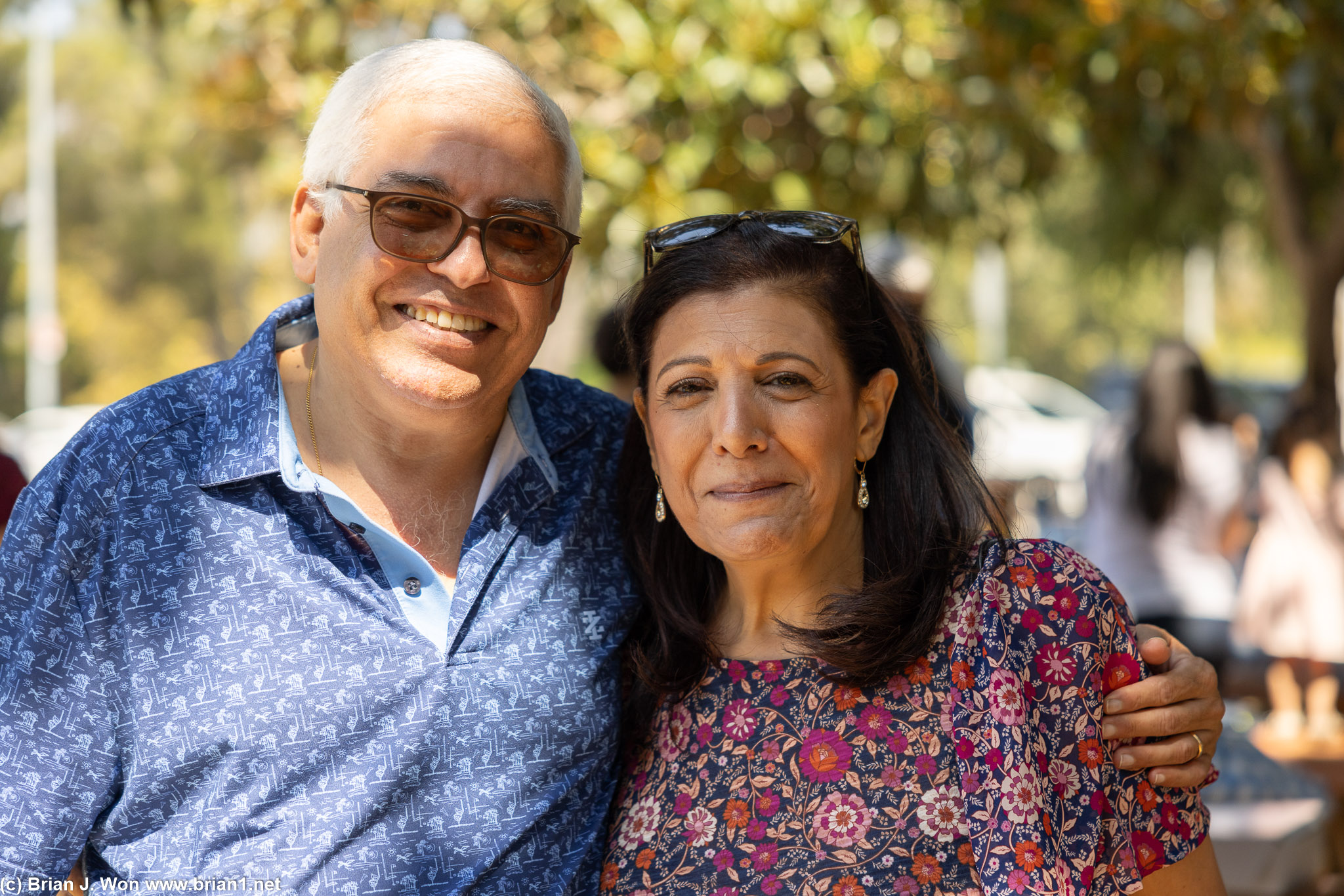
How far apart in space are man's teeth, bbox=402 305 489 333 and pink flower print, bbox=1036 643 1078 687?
43.6 inches

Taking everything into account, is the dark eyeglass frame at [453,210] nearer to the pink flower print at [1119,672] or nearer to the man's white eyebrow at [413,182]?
the man's white eyebrow at [413,182]

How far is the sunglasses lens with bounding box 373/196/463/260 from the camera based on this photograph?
2109 mm

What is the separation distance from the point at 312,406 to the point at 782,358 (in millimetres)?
866

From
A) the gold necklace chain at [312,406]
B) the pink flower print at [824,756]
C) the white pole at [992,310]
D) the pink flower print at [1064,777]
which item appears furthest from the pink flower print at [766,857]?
the white pole at [992,310]

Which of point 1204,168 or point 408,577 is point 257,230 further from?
point 408,577

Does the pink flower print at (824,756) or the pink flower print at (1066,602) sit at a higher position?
the pink flower print at (1066,602)

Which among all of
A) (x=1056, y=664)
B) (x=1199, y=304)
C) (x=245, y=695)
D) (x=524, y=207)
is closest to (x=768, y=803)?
(x=1056, y=664)

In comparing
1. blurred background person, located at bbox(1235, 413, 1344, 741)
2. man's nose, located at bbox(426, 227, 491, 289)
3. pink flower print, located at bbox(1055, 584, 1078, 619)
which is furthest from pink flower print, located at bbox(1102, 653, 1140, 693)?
blurred background person, located at bbox(1235, 413, 1344, 741)

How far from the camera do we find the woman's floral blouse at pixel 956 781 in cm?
192

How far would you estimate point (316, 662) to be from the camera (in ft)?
6.53

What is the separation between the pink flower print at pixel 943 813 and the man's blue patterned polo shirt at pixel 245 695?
0.58m

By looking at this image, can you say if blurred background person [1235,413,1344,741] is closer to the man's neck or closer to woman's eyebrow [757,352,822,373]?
woman's eyebrow [757,352,822,373]

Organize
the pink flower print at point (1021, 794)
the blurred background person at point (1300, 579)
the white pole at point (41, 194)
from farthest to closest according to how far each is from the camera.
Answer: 1. the white pole at point (41, 194)
2. the blurred background person at point (1300, 579)
3. the pink flower print at point (1021, 794)

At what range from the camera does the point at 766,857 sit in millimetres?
2020
